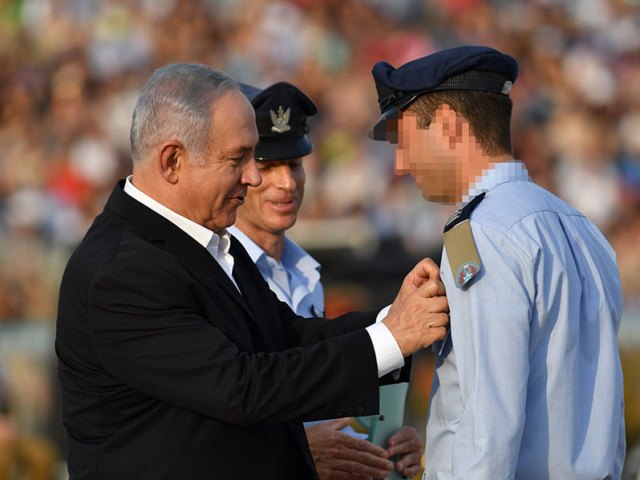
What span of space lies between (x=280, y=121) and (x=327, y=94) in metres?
6.28

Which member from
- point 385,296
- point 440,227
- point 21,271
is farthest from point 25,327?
point 440,227

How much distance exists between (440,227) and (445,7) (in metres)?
3.19

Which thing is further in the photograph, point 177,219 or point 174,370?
point 177,219

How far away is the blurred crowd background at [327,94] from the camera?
9.02 meters

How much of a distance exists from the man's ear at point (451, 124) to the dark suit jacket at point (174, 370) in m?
0.56

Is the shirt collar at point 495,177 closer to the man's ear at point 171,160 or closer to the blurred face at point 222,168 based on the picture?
the blurred face at point 222,168

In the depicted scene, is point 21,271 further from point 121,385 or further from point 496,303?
point 496,303

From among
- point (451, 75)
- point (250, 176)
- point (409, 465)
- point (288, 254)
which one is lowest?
point (409, 465)

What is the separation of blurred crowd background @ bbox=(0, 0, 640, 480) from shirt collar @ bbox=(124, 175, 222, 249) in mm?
4484

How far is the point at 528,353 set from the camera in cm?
247

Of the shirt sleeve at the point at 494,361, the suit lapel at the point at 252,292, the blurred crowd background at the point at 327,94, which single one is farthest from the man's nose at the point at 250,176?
the blurred crowd background at the point at 327,94

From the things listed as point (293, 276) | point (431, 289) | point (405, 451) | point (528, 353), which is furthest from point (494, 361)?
point (293, 276)

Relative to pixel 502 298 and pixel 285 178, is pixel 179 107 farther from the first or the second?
pixel 285 178

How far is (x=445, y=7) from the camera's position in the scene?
1102 cm
